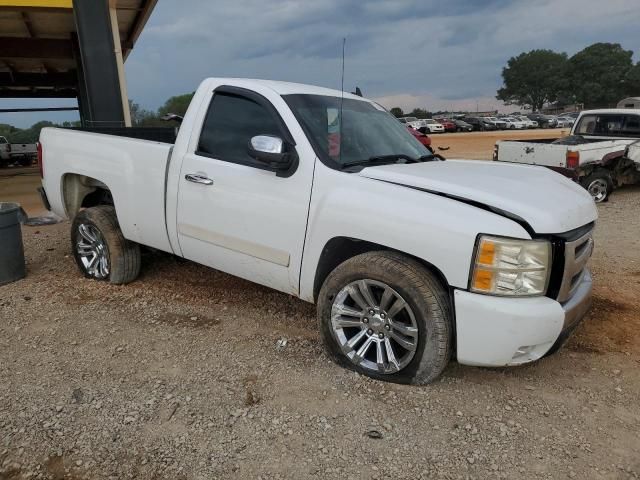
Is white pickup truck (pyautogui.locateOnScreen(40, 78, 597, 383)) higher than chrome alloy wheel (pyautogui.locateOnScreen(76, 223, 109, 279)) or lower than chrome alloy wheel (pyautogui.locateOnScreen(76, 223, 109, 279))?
higher

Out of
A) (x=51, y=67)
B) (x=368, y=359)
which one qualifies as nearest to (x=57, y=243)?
(x=368, y=359)

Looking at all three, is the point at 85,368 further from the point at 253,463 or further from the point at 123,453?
the point at 253,463

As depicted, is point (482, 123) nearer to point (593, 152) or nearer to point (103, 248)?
point (593, 152)

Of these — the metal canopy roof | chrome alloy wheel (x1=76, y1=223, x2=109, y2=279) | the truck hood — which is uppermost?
the metal canopy roof

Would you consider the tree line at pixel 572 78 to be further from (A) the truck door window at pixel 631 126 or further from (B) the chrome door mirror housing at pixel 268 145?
(B) the chrome door mirror housing at pixel 268 145

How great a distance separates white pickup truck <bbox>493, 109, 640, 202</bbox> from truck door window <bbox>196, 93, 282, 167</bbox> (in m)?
7.21

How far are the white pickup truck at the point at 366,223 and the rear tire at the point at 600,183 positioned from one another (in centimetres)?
718

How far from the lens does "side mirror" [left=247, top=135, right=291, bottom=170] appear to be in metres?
3.23

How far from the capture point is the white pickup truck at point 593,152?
A: 9531mm

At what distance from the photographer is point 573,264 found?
9.54ft

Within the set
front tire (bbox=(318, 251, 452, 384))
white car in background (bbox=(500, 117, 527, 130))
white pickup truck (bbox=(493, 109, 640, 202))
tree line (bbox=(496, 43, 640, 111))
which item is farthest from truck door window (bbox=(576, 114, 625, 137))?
tree line (bbox=(496, 43, 640, 111))

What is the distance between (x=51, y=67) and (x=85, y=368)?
68.1 ft

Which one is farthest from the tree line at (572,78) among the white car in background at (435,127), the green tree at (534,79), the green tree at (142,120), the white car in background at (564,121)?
the green tree at (142,120)

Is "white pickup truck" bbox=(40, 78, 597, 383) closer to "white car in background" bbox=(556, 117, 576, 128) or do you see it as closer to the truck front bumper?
the truck front bumper
